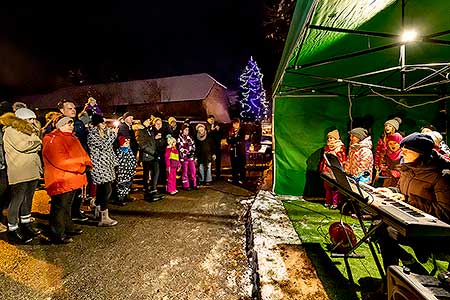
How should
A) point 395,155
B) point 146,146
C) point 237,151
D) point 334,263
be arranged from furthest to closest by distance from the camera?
point 237,151
point 146,146
point 395,155
point 334,263

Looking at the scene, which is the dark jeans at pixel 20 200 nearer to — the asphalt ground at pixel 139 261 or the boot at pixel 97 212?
the asphalt ground at pixel 139 261

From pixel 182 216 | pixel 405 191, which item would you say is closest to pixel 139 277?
pixel 182 216

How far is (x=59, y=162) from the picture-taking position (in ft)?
12.5

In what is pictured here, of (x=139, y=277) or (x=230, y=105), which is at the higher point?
(x=230, y=105)

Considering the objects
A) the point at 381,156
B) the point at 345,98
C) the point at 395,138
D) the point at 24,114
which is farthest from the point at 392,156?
the point at 24,114

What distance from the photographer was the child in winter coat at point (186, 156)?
7.42 meters

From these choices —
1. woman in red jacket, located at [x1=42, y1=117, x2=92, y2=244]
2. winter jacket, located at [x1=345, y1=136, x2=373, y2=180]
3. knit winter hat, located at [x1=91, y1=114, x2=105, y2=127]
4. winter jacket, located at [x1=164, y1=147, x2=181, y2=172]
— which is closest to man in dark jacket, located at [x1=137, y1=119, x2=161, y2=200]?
winter jacket, located at [x1=164, y1=147, x2=181, y2=172]

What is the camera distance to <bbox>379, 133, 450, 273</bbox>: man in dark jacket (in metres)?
→ 2.43

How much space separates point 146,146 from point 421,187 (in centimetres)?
543

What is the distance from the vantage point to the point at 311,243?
4.00 m

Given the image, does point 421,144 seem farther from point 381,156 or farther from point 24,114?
point 24,114

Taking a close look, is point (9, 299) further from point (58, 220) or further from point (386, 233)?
point (386, 233)

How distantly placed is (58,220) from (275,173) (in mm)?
4721

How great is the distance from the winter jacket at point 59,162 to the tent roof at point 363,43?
337 centimetres
